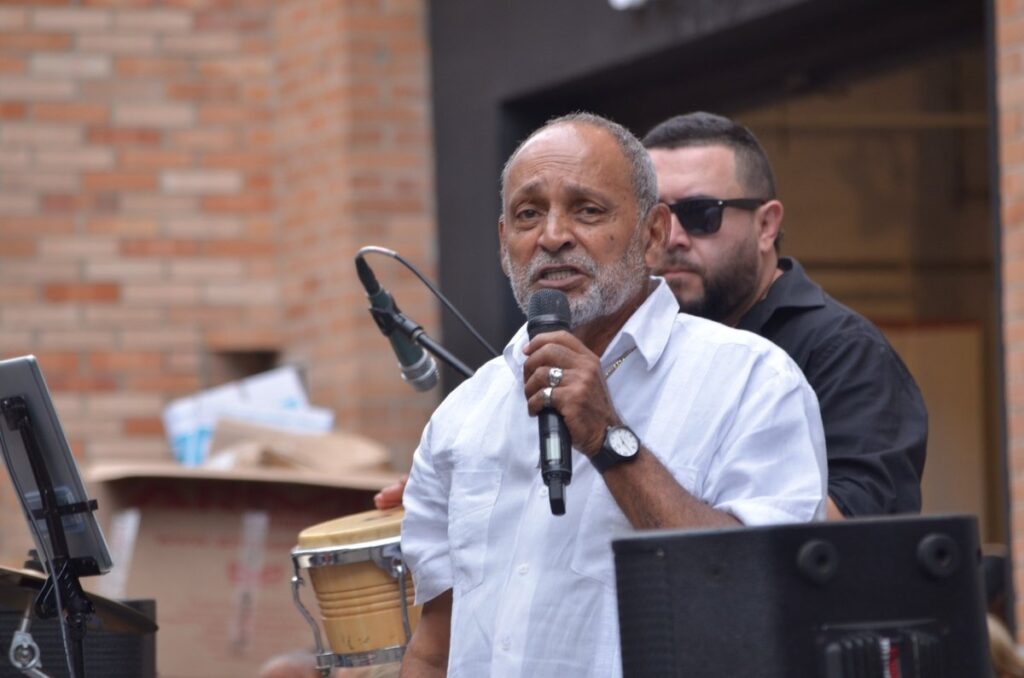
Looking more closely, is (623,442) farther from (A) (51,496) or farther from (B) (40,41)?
(B) (40,41)

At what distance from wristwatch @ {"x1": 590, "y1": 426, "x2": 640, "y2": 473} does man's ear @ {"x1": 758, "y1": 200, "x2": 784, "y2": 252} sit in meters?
1.27

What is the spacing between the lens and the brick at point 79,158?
29.7ft

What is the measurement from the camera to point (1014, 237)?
5.38m

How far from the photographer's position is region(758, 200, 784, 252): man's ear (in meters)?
3.85

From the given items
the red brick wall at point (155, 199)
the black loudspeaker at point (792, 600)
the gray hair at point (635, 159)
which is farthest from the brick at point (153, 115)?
the black loudspeaker at point (792, 600)

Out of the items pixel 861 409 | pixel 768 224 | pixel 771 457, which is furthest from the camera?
pixel 768 224

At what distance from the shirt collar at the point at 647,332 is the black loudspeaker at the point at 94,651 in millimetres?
Answer: 1225

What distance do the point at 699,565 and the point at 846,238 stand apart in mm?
7965

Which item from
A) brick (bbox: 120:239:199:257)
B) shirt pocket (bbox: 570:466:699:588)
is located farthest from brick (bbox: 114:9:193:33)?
shirt pocket (bbox: 570:466:699:588)

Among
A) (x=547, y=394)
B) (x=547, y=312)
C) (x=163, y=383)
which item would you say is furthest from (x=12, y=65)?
(x=547, y=394)

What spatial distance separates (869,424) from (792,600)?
1062 millimetres

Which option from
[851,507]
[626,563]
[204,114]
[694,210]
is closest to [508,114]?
[204,114]

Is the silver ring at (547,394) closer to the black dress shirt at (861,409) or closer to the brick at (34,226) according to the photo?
the black dress shirt at (861,409)

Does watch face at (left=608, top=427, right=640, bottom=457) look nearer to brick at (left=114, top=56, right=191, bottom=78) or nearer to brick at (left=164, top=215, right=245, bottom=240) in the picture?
brick at (left=164, top=215, right=245, bottom=240)
